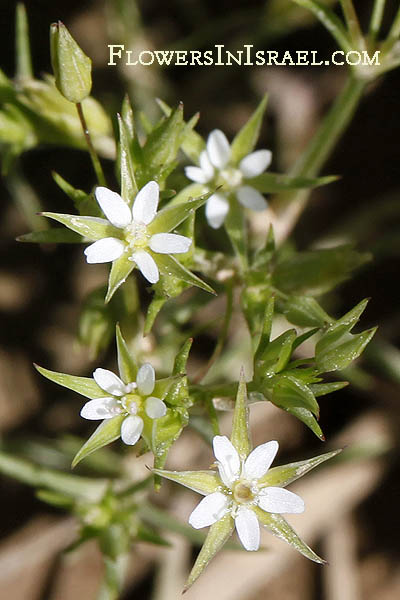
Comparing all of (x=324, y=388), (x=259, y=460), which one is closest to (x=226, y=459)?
(x=259, y=460)

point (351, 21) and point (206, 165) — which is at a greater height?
point (351, 21)

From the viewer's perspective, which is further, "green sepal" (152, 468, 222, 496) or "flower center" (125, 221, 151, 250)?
"flower center" (125, 221, 151, 250)

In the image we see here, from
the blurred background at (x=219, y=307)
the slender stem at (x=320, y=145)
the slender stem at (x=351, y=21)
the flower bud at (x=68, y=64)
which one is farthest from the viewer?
the blurred background at (x=219, y=307)

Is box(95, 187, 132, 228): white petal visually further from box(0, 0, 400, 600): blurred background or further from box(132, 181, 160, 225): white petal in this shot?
box(0, 0, 400, 600): blurred background

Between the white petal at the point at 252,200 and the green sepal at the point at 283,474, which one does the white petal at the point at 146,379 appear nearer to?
the green sepal at the point at 283,474

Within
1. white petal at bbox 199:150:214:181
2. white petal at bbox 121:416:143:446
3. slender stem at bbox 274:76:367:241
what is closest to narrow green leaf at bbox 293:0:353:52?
slender stem at bbox 274:76:367:241

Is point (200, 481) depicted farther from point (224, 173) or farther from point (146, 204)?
point (224, 173)

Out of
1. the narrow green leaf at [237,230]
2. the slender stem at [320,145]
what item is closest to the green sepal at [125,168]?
the narrow green leaf at [237,230]
